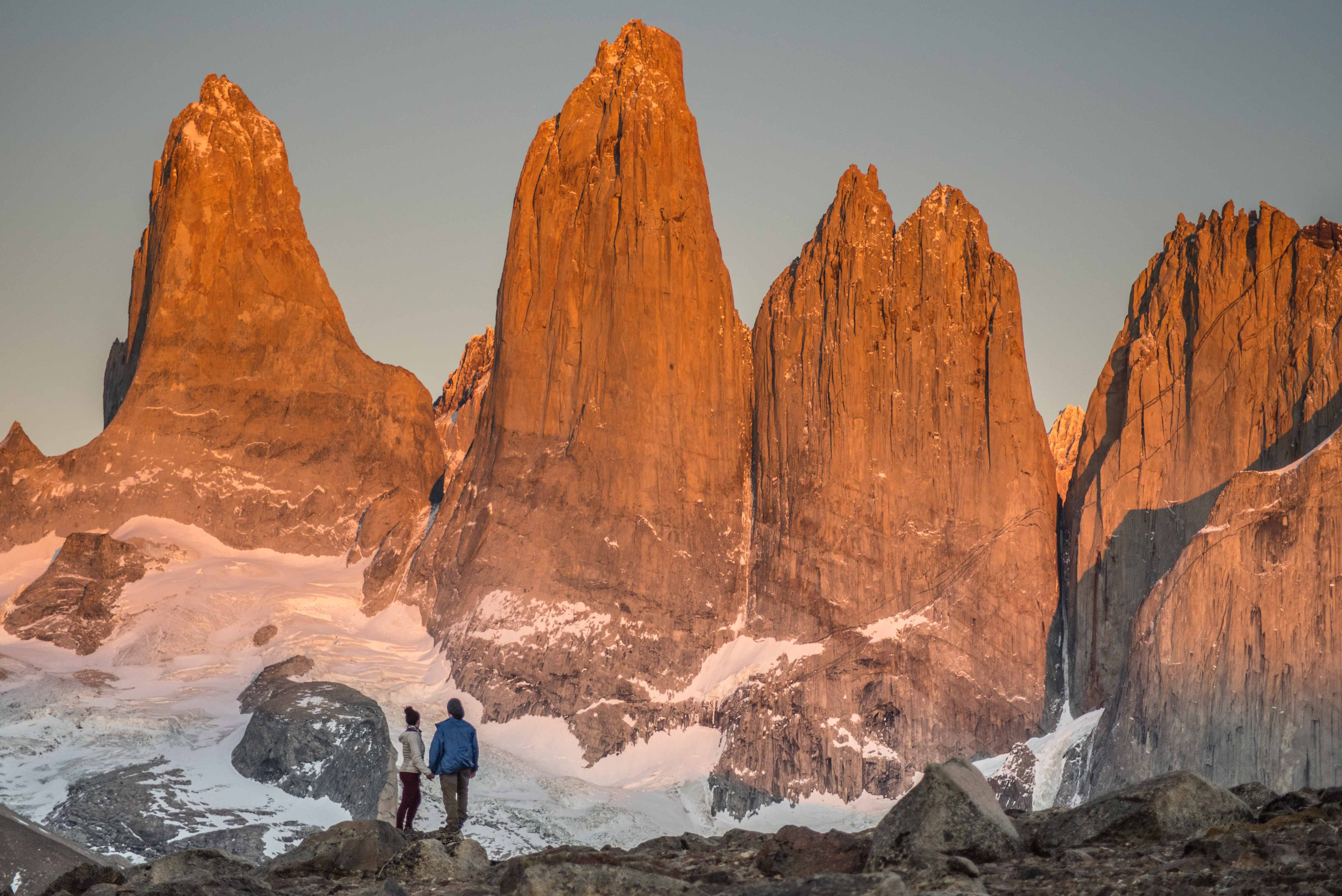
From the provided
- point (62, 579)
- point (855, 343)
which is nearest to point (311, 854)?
point (855, 343)

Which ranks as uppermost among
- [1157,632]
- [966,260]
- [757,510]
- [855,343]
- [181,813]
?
[966,260]

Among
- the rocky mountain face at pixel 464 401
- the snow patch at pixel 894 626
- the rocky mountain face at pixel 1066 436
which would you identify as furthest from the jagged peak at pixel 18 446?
the rocky mountain face at pixel 1066 436

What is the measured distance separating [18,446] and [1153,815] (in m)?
79.5

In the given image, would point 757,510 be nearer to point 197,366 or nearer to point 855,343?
point 855,343

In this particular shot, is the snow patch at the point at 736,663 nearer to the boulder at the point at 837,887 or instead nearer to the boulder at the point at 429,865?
the boulder at the point at 429,865

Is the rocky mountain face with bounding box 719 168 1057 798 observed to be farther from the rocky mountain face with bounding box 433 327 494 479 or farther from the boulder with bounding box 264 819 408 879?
the boulder with bounding box 264 819 408 879

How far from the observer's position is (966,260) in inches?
2685

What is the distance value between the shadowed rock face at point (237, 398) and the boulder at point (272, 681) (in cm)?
1418

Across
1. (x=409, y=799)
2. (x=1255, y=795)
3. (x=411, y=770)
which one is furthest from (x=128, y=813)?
(x=1255, y=795)

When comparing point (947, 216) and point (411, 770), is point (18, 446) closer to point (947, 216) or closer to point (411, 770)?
point (947, 216)

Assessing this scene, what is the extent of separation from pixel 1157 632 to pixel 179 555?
5021 cm

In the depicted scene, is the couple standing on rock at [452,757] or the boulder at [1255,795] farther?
the couple standing on rock at [452,757]

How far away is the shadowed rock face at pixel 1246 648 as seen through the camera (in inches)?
1797

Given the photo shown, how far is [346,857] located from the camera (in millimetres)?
15055
